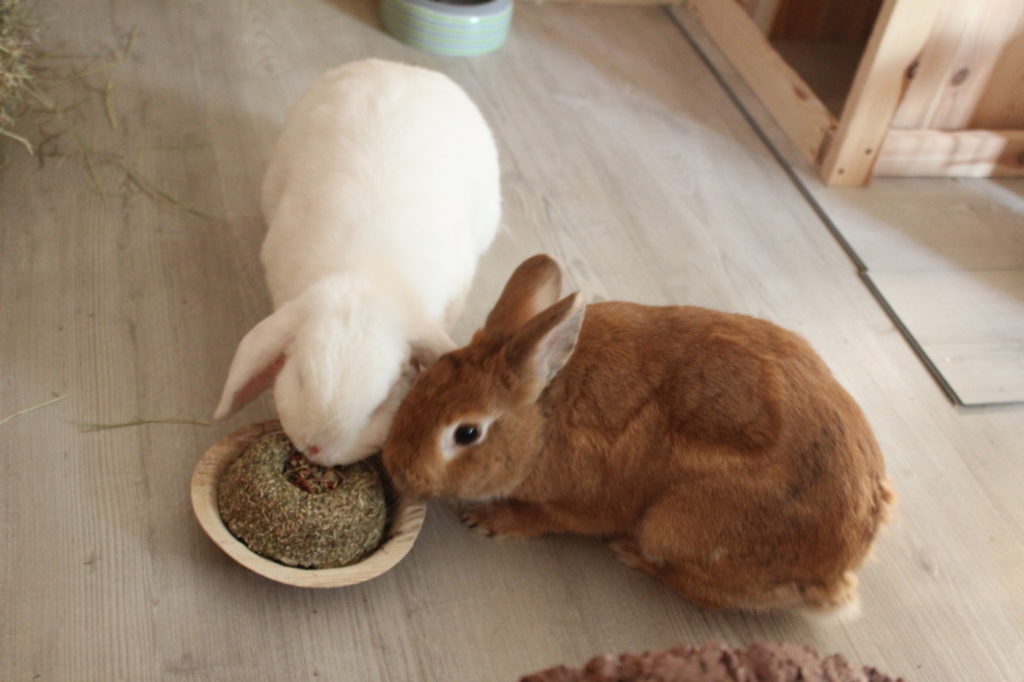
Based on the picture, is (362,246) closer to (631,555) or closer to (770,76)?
(631,555)

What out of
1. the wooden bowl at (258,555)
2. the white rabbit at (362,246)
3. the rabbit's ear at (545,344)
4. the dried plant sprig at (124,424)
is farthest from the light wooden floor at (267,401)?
the rabbit's ear at (545,344)

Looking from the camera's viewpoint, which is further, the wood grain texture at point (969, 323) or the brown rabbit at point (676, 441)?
the wood grain texture at point (969, 323)

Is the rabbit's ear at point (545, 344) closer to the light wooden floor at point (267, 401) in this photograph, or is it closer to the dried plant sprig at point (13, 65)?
the light wooden floor at point (267, 401)

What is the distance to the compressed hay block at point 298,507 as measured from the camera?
159 cm

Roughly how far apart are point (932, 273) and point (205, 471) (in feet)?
6.45

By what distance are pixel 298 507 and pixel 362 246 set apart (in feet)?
1.67

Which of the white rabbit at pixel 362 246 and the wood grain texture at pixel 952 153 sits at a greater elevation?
the white rabbit at pixel 362 246

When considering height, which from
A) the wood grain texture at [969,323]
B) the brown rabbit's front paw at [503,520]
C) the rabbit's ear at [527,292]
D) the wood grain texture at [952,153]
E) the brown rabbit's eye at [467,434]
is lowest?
the wood grain texture at [969,323]

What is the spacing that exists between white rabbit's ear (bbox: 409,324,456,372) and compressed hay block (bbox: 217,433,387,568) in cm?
22

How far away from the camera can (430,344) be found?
1.67m

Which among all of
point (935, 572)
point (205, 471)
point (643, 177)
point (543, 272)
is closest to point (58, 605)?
point (205, 471)

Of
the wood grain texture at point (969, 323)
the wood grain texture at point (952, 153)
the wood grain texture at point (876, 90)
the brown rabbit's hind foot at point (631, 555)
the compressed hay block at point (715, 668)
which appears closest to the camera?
the compressed hay block at point (715, 668)

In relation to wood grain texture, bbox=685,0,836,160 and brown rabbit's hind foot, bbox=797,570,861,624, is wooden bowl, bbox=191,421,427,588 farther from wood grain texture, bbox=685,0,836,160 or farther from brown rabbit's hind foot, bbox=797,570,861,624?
wood grain texture, bbox=685,0,836,160

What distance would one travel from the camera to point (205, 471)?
1664 millimetres
